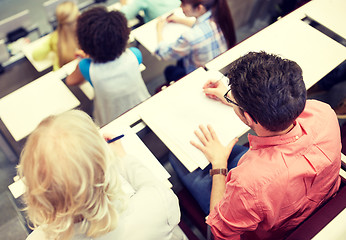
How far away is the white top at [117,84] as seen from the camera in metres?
1.72

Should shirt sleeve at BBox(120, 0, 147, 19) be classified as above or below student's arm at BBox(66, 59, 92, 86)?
above

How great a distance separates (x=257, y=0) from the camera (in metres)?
3.21

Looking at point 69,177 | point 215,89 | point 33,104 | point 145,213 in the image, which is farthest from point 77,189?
point 33,104

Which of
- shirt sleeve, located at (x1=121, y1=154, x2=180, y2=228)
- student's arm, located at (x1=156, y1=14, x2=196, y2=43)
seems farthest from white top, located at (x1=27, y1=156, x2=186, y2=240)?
student's arm, located at (x1=156, y1=14, x2=196, y2=43)

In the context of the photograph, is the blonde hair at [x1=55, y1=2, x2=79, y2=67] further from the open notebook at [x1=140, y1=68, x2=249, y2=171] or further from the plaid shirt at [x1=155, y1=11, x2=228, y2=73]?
the open notebook at [x1=140, y1=68, x2=249, y2=171]

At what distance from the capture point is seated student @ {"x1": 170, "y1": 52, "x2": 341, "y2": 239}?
3.12ft

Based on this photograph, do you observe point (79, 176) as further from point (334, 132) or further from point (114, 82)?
point (114, 82)

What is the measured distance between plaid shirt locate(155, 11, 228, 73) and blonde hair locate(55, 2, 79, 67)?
0.68 meters

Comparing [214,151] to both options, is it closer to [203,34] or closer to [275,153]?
[275,153]

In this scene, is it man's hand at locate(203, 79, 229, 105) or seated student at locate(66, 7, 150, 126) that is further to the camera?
seated student at locate(66, 7, 150, 126)

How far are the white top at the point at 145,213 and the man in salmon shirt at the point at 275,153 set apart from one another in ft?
0.63

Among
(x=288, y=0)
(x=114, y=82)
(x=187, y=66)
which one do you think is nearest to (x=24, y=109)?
(x=114, y=82)

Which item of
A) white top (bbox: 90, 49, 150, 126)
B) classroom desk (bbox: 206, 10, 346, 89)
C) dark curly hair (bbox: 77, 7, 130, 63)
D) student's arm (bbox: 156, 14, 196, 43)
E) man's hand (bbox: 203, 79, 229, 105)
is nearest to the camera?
man's hand (bbox: 203, 79, 229, 105)

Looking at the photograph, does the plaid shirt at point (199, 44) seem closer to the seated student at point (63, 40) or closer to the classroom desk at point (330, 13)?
the classroom desk at point (330, 13)
